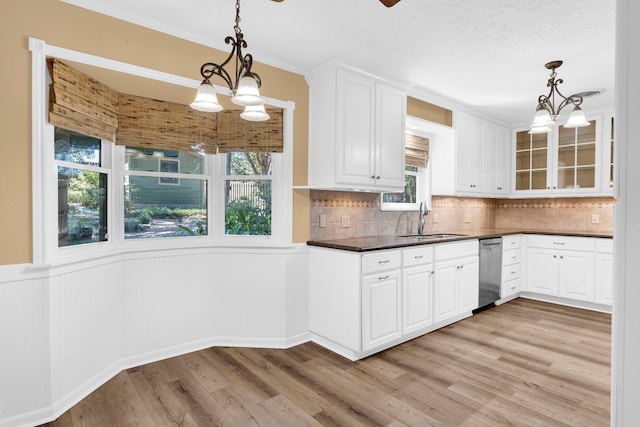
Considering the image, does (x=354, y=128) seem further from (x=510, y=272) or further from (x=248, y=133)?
(x=510, y=272)

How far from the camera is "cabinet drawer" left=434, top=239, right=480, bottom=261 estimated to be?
346cm

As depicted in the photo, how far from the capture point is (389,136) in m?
3.42

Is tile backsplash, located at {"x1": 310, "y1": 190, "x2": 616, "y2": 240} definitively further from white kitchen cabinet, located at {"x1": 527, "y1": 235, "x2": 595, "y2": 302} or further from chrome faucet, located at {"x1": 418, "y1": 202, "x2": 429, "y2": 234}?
white kitchen cabinet, located at {"x1": 527, "y1": 235, "x2": 595, "y2": 302}

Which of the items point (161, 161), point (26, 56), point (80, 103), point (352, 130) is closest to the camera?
point (26, 56)

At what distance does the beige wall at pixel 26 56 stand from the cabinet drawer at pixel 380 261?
6.63 feet

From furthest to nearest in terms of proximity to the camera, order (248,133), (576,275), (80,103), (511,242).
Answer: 1. (511,242)
2. (576,275)
3. (248,133)
4. (80,103)

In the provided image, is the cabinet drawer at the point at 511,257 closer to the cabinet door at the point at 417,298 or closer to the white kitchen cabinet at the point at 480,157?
the white kitchen cabinet at the point at 480,157

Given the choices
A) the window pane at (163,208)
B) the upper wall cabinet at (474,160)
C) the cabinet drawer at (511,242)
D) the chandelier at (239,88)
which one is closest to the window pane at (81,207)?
the window pane at (163,208)

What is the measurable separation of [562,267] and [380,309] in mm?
2987

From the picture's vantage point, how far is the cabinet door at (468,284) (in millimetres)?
3736

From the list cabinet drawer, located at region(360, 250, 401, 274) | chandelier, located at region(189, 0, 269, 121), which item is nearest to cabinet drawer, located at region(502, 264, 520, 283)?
cabinet drawer, located at region(360, 250, 401, 274)

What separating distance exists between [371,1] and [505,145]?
3848 millimetres

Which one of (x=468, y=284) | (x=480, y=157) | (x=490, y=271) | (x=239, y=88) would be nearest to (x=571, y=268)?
(x=490, y=271)

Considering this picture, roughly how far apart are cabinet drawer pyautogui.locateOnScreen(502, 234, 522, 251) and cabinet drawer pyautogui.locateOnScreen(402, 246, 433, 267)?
5.44 feet
